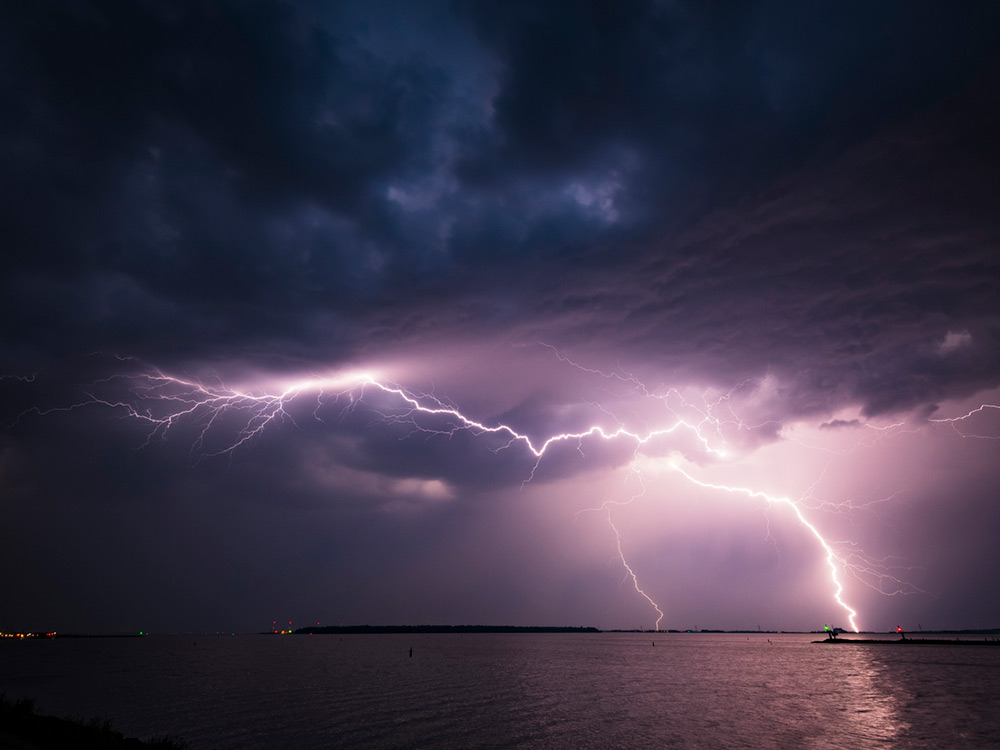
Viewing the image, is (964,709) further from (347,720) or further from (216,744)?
(216,744)

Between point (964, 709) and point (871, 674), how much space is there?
2079 cm

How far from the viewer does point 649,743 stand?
19.4 meters

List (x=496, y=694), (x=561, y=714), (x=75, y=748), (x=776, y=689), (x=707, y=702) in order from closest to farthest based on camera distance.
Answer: (x=75, y=748), (x=561, y=714), (x=707, y=702), (x=496, y=694), (x=776, y=689)

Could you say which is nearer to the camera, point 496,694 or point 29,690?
point 496,694

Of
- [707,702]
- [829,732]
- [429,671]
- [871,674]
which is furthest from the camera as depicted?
[429,671]

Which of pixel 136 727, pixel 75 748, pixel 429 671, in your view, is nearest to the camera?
pixel 75 748

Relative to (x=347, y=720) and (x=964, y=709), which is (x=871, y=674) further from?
(x=347, y=720)

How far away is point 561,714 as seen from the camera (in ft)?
82.3

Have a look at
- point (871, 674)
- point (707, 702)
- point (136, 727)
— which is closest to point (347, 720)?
point (136, 727)

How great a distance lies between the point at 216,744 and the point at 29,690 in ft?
84.8

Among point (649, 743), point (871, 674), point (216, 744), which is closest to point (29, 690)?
point (216, 744)

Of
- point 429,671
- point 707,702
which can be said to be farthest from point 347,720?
point 429,671

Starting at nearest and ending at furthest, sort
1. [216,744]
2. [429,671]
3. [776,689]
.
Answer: [216,744] → [776,689] → [429,671]

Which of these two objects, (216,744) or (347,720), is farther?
(347,720)
